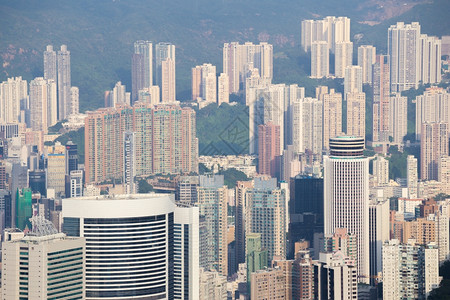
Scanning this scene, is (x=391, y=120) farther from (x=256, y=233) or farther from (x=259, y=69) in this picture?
(x=256, y=233)

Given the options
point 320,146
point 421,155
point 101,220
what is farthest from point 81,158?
point 101,220

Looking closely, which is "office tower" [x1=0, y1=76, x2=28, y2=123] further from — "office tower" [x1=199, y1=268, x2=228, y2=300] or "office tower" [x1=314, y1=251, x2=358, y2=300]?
"office tower" [x1=314, y1=251, x2=358, y2=300]

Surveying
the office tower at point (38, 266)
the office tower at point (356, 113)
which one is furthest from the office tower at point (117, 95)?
the office tower at point (38, 266)

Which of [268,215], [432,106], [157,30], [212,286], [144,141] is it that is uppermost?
[157,30]

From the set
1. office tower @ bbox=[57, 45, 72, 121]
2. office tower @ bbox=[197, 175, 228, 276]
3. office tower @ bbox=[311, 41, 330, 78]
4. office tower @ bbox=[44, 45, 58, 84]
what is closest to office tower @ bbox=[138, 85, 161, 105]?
office tower @ bbox=[57, 45, 72, 121]

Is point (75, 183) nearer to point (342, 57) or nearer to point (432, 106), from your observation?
point (432, 106)

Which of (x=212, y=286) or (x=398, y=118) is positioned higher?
(x=398, y=118)

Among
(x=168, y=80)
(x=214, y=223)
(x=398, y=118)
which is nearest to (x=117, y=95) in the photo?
(x=168, y=80)
